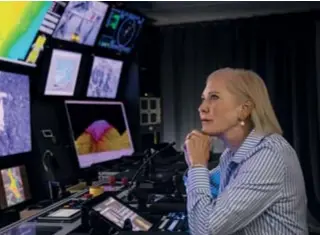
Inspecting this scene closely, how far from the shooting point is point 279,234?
1157 mm

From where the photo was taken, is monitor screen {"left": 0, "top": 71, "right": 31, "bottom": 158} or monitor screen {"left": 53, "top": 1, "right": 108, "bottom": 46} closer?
monitor screen {"left": 0, "top": 71, "right": 31, "bottom": 158}

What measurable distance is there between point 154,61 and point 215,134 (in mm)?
3978

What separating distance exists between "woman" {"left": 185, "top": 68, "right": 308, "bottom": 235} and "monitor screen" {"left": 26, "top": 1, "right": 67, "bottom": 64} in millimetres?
2057

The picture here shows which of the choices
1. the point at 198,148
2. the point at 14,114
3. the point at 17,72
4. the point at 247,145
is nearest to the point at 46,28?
the point at 17,72

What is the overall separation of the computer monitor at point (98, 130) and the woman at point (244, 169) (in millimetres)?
2413

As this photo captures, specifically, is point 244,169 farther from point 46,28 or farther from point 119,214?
point 46,28

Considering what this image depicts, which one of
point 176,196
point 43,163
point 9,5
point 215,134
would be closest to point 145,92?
point 43,163

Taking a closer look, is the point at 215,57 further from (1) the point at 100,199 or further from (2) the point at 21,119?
(1) the point at 100,199

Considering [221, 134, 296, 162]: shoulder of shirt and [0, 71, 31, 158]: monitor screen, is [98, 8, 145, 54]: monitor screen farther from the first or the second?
[221, 134, 296, 162]: shoulder of shirt

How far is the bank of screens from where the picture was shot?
9.03 feet

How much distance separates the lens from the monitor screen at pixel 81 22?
330cm

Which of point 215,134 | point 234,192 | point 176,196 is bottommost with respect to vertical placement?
point 176,196

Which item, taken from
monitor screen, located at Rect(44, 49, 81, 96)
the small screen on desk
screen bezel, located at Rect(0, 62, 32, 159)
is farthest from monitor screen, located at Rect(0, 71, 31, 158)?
the small screen on desk

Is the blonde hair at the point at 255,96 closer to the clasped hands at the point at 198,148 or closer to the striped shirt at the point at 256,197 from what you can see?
the striped shirt at the point at 256,197
